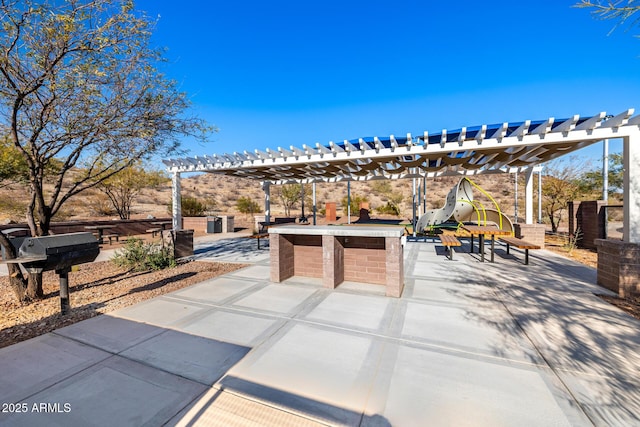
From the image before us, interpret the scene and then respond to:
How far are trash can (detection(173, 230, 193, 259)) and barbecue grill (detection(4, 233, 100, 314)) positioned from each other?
180 inches

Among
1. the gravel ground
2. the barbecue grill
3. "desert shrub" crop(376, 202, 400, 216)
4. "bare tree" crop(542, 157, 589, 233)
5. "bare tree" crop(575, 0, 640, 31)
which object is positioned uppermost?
"bare tree" crop(575, 0, 640, 31)

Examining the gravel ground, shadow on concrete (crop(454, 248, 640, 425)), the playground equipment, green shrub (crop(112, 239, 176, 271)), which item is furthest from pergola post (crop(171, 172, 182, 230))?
shadow on concrete (crop(454, 248, 640, 425))

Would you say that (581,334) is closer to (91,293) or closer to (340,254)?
(340,254)

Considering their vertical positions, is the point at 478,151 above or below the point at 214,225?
above

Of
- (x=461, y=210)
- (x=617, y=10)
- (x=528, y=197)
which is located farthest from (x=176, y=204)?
(x=528, y=197)

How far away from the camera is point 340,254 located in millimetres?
6043

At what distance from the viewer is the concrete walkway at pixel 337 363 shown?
2240mm

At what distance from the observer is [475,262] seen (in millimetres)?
8125

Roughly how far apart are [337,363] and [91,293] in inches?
219

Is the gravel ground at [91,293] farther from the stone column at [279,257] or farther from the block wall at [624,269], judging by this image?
the block wall at [624,269]

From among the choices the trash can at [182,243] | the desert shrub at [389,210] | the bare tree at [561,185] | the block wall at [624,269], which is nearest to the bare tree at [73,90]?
the trash can at [182,243]

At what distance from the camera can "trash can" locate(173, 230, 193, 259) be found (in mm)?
9052

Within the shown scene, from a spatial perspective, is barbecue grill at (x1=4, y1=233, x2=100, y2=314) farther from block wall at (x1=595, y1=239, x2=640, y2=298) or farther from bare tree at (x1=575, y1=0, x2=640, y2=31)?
block wall at (x1=595, y1=239, x2=640, y2=298)

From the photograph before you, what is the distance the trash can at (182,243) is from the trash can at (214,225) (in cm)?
736
